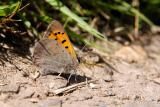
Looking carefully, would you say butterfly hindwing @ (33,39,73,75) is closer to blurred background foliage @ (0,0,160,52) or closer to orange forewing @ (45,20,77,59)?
orange forewing @ (45,20,77,59)

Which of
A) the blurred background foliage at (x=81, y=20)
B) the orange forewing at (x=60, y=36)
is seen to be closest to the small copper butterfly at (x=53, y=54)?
the orange forewing at (x=60, y=36)

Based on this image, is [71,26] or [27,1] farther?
[71,26]

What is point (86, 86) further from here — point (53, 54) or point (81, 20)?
point (81, 20)

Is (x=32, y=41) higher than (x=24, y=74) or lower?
higher

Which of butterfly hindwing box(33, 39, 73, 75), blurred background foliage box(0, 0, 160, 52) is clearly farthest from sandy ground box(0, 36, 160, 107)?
blurred background foliage box(0, 0, 160, 52)

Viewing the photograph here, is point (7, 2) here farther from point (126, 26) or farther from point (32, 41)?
point (126, 26)

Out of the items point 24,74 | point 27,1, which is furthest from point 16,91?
point 27,1
